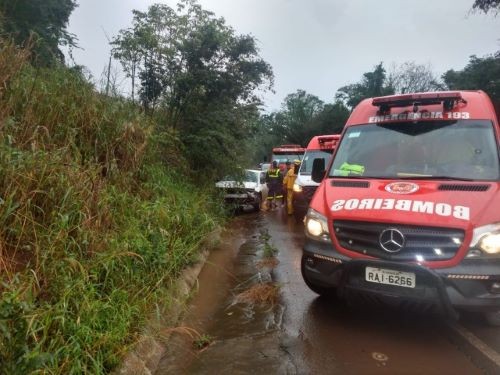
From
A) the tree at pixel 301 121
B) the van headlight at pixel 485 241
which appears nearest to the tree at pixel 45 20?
the van headlight at pixel 485 241

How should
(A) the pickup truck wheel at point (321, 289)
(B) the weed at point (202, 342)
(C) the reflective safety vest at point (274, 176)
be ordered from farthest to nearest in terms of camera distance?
(C) the reflective safety vest at point (274, 176), (A) the pickup truck wheel at point (321, 289), (B) the weed at point (202, 342)

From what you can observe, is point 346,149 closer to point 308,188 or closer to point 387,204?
point 387,204

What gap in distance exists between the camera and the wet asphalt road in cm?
348

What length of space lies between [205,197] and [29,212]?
551 cm

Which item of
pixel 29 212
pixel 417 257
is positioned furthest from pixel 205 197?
pixel 417 257

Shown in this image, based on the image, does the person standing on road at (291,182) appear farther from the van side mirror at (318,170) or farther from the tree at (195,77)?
the van side mirror at (318,170)

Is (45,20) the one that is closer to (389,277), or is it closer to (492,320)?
(389,277)

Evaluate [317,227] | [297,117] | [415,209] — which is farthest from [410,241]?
[297,117]

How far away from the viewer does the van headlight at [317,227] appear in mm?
4125

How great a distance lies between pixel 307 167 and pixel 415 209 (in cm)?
829

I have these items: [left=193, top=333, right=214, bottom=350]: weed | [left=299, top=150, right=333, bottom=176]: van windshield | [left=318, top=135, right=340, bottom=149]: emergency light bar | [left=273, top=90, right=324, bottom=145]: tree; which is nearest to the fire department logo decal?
[left=193, top=333, right=214, bottom=350]: weed

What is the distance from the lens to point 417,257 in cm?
360

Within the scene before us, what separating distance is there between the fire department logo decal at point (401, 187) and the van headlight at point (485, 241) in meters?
0.72

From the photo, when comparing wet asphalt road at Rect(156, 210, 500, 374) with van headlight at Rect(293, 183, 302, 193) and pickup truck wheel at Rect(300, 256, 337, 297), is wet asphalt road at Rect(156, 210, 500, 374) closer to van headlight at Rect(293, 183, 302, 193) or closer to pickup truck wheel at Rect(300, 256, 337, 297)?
pickup truck wheel at Rect(300, 256, 337, 297)
